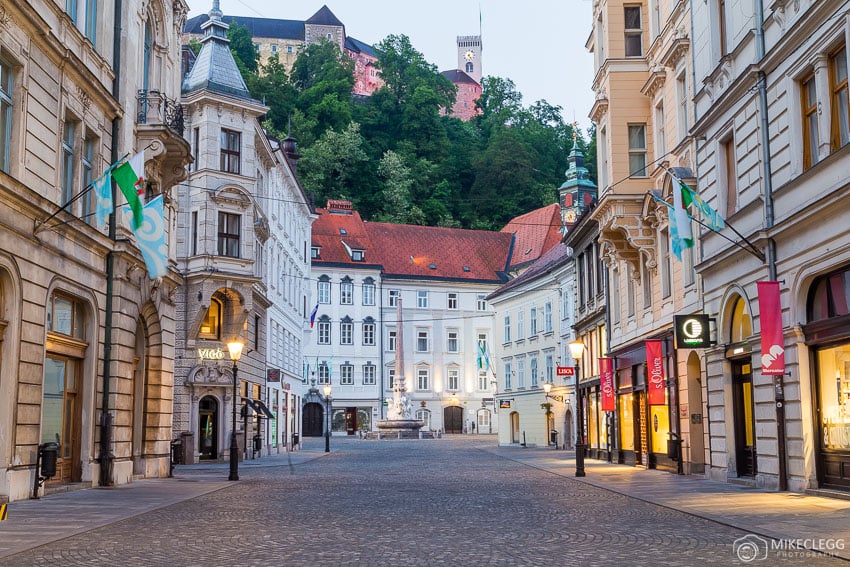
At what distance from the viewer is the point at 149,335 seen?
26312mm

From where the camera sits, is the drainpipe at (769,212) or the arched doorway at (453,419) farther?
the arched doorway at (453,419)

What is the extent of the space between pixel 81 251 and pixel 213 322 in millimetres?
16757

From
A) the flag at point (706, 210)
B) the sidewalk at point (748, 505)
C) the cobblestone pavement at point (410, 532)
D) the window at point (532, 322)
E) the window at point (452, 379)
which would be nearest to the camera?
the cobblestone pavement at point (410, 532)

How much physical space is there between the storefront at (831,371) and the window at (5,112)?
45.9 feet

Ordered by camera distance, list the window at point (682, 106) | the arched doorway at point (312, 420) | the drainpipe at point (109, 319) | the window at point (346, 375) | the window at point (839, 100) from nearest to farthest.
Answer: the window at point (839, 100)
the drainpipe at point (109, 319)
the window at point (682, 106)
the arched doorway at point (312, 420)
the window at point (346, 375)

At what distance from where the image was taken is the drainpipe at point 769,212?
727 inches

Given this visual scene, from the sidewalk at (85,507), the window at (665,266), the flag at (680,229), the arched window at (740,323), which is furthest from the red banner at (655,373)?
the sidewalk at (85,507)

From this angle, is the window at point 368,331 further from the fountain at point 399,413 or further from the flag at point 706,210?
the flag at point 706,210

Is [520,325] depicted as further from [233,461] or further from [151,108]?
[151,108]

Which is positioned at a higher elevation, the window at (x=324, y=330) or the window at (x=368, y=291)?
the window at (x=368, y=291)

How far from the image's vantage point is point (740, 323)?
70.4ft

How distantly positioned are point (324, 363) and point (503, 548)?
237 ft

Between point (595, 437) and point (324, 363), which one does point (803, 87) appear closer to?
point (595, 437)

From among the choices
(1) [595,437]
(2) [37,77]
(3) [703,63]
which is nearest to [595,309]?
(1) [595,437]
